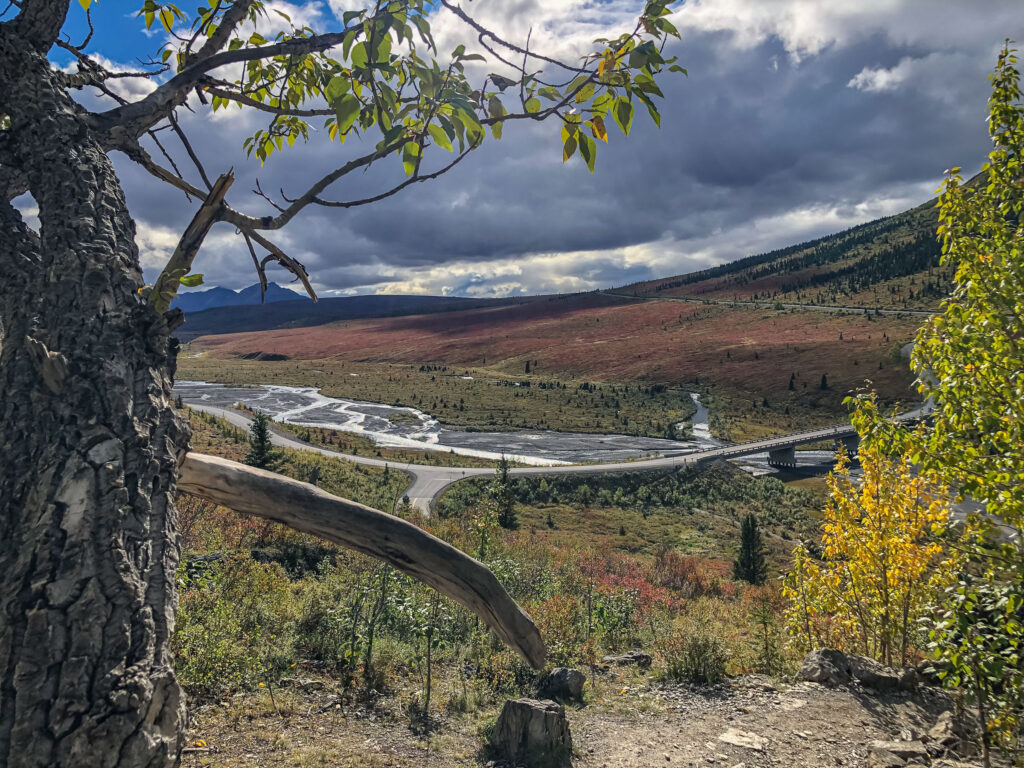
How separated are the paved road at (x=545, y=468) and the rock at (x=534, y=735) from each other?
18.3 m

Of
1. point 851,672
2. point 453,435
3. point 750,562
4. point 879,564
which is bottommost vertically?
point 750,562

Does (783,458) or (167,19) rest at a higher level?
(167,19)

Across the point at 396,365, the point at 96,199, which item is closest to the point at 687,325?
the point at 396,365

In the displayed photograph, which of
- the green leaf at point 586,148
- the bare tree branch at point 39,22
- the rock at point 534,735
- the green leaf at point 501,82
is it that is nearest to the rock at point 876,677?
the rock at point 534,735

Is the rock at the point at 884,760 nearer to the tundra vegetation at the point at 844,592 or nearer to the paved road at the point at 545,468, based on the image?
the tundra vegetation at the point at 844,592

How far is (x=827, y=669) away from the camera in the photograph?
5555 mm

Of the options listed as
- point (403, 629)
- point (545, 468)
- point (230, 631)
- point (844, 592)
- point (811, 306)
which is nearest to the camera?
point (230, 631)

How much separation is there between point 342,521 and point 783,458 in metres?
40.7

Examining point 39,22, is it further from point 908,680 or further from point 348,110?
point 908,680

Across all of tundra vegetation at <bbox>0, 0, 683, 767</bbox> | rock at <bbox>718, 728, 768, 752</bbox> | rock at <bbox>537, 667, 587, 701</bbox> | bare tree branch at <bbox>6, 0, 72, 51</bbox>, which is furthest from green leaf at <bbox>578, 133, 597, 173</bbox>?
rock at <bbox>537, 667, 587, 701</bbox>

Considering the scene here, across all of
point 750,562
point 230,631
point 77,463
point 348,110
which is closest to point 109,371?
point 77,463

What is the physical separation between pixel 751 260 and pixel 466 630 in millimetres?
159095

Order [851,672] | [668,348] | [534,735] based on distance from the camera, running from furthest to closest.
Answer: [668,348] < [851,672] < [534,735]

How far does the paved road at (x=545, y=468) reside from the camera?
88.7 ft
